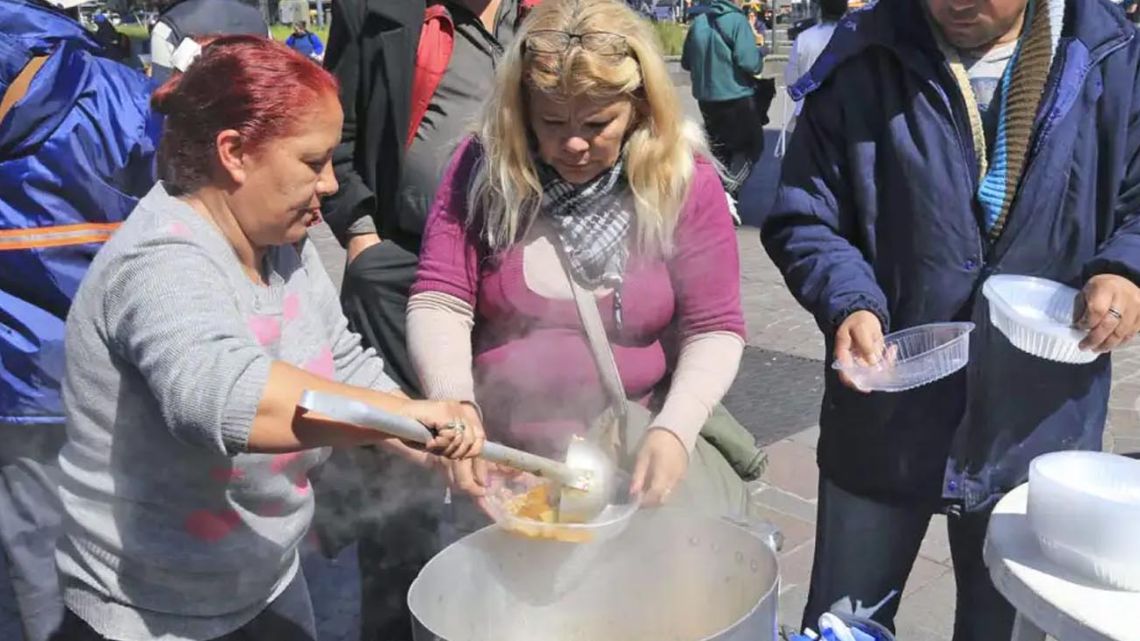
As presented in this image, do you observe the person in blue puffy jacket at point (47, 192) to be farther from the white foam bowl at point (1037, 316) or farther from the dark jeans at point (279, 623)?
the white foam bowl at point (1037, 316)

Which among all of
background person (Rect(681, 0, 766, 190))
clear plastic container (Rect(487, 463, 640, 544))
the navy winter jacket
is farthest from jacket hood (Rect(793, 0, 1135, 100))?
background person (Rect(681, 0, 766, 190))

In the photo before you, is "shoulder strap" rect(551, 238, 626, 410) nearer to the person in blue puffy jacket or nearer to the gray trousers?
the person in blue puffy jacket

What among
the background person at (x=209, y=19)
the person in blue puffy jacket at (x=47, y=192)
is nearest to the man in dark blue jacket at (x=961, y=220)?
the person in blue puffy jacket at (x=47, y=192)

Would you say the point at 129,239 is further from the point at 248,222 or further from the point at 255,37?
the point at 255,37

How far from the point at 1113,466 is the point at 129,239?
146 centimetres

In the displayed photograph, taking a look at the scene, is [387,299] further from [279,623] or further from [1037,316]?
[1037,316]

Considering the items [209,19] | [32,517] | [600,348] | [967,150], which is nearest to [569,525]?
[600,348]

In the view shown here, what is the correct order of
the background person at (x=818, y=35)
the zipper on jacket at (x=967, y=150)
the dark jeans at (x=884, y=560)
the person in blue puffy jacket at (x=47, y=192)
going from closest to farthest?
the zipper on jacket at (x=967, y=150), the dark jeans at (x=884, y=560), the person in blue puffy jacket at (x=47, y=192), the background person at (x=818, y=35)

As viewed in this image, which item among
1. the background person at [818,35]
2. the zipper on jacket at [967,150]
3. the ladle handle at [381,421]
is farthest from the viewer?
the background person at [818,35]

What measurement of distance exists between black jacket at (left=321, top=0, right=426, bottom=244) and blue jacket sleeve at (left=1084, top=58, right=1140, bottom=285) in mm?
1432

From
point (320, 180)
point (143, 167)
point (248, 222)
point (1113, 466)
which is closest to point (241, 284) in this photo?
point (248, 222)

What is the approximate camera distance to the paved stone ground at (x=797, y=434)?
3.10 metres

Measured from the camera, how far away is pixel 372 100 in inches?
96.6

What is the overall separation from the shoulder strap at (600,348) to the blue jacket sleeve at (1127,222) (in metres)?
0.81
